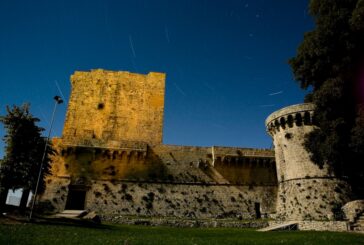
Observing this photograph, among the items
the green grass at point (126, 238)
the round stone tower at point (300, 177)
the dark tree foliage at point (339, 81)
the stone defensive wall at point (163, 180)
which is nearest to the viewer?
the green grass at point (126, 238)

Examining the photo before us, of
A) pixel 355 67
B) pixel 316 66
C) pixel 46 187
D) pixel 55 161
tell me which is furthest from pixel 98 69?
pixel 355 67

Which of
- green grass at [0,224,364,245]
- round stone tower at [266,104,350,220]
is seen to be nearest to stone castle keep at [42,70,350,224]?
round stone tower at [266,104,350,220]

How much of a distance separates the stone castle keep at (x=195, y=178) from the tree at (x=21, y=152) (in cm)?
531

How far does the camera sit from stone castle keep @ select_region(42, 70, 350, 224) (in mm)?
22406

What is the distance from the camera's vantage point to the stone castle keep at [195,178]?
22.4 m

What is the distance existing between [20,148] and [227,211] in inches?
697

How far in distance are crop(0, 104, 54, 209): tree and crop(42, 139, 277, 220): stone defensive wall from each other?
5304mm

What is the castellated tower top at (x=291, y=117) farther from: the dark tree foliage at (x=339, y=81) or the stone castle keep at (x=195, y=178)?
the dark tree foliage at (x=339, y=81)

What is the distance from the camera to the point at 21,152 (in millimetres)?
18172

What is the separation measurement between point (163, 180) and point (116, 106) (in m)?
10.8

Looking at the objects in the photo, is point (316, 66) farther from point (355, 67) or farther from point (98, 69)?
point (98, 69)

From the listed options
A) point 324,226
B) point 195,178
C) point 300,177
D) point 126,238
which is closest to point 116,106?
point 195,178

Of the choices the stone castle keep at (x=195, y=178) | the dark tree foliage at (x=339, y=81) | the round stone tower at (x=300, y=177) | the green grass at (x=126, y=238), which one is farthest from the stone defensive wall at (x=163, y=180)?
the green grass at (x=126, y=238)

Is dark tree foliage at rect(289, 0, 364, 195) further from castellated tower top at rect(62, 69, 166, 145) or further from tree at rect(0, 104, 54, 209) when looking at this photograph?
tree at rect(0, 104, 54, 209)
